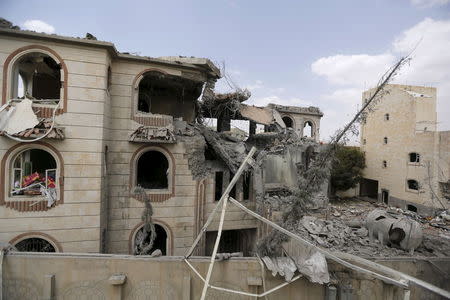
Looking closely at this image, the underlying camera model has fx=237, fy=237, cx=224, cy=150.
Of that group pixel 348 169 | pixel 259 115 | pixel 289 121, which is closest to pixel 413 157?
pixel 348 169

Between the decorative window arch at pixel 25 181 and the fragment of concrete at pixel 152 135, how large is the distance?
9.11ft

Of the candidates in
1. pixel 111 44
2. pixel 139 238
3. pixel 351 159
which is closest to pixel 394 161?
pixel 351 159

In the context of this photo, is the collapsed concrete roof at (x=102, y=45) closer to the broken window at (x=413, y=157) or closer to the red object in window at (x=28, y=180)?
the red object in window at (x=28, y=180)

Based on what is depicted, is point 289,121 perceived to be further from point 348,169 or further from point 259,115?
point 348,169

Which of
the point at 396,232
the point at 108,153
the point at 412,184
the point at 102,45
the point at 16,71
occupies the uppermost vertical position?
the point at 102,45

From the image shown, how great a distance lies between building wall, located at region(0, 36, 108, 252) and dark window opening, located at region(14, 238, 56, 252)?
620mm

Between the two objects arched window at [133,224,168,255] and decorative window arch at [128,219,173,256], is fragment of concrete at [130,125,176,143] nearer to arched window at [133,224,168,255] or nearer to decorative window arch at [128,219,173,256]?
decorative window arch at [128,219,173,256]

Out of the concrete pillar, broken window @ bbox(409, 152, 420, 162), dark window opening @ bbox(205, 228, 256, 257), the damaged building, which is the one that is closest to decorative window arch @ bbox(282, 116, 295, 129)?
the damaged building

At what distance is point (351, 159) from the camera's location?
27.1m

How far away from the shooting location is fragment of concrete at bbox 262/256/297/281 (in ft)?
19.7

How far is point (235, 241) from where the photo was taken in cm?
1375

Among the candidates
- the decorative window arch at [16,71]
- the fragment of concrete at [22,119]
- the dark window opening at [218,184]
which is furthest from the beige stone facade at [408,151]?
the fragment of concrete at [22,119]

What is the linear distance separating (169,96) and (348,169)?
71.4ft

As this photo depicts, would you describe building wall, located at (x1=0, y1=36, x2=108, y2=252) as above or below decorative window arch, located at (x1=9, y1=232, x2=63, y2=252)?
above
